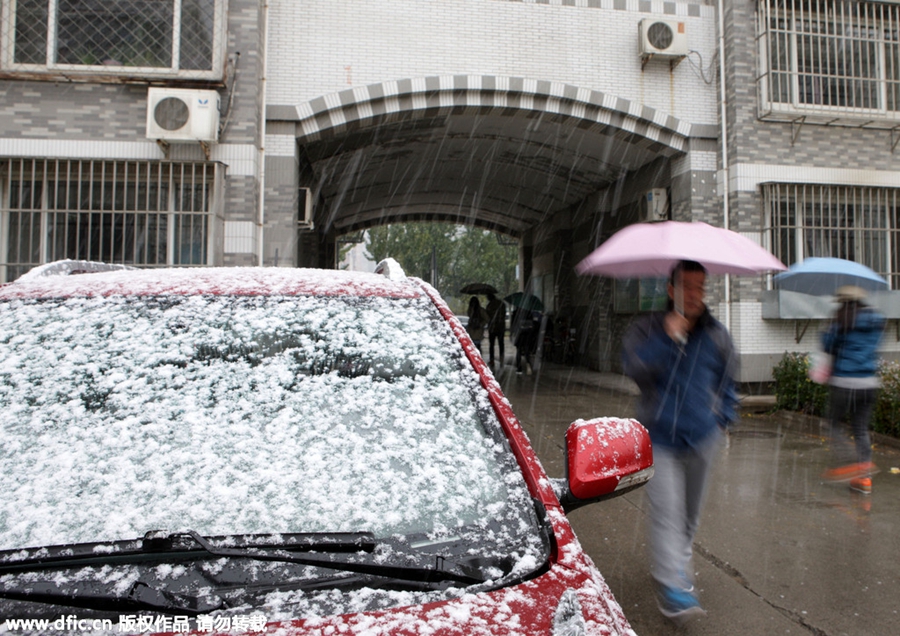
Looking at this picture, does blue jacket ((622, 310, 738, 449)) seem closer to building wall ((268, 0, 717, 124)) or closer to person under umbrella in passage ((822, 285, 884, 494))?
person under umbrella in passage ((822, 285, 884, 494))

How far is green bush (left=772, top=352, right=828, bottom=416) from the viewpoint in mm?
8562

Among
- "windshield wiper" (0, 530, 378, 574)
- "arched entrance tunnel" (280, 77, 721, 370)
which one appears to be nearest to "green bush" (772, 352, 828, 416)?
"arched entrance tunnel" (280, 77, 721, 370)

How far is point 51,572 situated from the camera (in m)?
1.41

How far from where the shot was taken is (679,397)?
2.95 meters

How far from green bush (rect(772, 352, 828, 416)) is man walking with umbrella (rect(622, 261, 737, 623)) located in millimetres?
6446

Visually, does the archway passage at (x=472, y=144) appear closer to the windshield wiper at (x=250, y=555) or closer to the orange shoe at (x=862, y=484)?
the orange shoe at (x=862, y=484)

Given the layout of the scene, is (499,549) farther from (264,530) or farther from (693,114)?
(693,114)

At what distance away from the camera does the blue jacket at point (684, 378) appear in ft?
9.62

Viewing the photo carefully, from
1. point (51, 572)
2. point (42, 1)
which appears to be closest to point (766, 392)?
point (51, 572)

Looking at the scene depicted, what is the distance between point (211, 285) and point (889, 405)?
739 cm

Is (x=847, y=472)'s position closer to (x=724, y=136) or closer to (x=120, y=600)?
(x=120, y=600)

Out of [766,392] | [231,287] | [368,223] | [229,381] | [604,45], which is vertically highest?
[604,45]

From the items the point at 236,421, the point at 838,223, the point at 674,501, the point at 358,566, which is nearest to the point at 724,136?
the point at 838,223

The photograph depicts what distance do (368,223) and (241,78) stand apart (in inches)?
390
